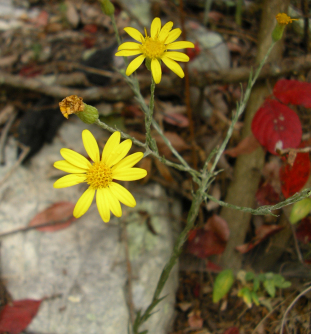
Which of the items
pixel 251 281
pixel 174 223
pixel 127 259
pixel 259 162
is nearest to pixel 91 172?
pixel 127 259

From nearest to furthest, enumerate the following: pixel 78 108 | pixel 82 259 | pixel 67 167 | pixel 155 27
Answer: pixel 78 108, pixel 67 167, pixel 155 27, pixel 82 259

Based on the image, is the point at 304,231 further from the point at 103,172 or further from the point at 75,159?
the point at 75,159

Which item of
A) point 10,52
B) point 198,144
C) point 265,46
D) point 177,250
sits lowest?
point 177,250

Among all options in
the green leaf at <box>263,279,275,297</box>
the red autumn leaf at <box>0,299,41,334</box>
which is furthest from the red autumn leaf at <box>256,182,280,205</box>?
the red autumn leaf at <box>0,299,41,334</box>

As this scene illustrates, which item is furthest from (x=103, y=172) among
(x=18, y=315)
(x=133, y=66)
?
(x=18, y=315)

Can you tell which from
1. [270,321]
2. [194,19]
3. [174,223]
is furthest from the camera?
[194,19]

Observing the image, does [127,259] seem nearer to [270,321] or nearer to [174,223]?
[174,223]

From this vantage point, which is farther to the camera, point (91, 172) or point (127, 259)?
point (127, 259)

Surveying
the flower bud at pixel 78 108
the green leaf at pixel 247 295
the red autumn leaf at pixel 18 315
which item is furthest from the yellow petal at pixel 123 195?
the red autumn leaf at pixel 18 315
